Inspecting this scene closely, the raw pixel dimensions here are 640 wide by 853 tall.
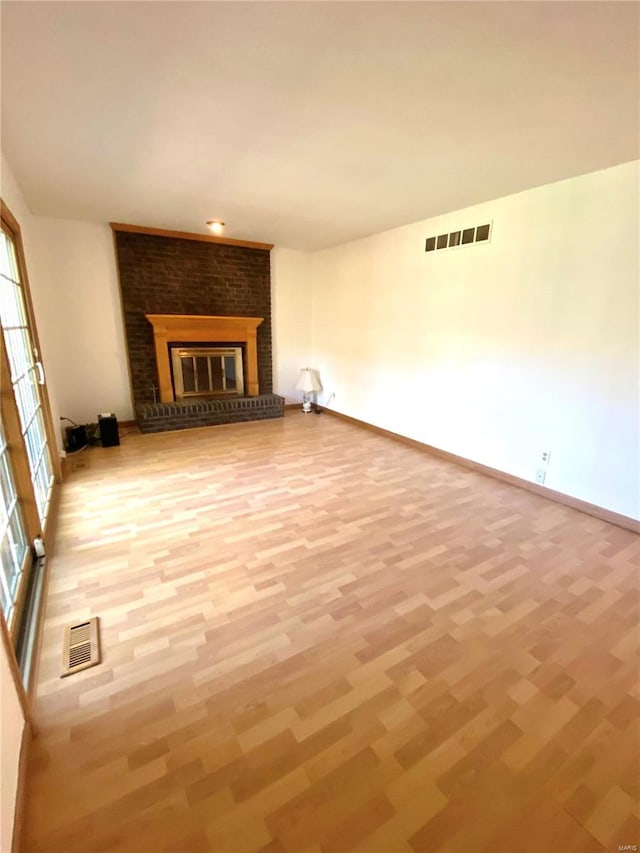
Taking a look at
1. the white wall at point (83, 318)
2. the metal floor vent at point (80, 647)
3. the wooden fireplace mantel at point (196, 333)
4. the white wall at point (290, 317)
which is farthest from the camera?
the white wall at point (290, 317)

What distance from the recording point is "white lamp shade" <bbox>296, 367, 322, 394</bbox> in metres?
5.49

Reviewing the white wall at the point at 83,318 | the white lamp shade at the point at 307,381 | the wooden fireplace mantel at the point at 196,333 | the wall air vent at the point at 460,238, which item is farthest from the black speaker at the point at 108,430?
the wall air vent at the point at 460,238

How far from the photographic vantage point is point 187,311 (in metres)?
4.70

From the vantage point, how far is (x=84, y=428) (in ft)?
13.0

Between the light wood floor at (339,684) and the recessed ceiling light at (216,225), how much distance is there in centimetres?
296

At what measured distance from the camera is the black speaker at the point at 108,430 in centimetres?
389

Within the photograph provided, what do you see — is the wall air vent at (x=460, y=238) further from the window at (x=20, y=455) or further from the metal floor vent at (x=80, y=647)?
the metal floor vent at (x=80, y=647)

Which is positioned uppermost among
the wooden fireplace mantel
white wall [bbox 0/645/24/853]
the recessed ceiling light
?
the recessed ceiling light

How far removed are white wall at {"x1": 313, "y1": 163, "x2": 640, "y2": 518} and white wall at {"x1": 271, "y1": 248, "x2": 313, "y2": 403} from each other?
1.25m

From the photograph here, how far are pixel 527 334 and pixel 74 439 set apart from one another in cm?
445

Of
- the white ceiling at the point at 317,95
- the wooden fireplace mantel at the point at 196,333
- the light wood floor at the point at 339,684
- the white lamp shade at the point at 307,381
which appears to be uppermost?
the white ceiling at the point at 317,95

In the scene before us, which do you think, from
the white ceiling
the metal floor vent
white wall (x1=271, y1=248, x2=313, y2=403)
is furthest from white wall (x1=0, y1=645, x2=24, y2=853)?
white wall (x1=271, y1=248, x2=313, y2=403)

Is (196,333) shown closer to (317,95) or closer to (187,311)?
(187,311)

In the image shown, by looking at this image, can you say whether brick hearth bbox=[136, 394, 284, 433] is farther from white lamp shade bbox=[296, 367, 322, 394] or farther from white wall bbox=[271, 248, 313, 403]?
white wall bbox=[271, 248, 313, 403]
